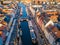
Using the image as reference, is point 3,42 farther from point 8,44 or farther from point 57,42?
point 57,42

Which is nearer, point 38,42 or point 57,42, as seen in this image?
point 57,42

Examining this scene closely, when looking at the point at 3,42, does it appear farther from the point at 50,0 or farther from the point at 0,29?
the point at 50,0

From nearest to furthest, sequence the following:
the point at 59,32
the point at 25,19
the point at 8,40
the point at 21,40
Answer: the point at 8,40
the point at 59,32
the point at 21,40
the point at 25,19

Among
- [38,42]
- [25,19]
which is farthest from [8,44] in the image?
[25,19]

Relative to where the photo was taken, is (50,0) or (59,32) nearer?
(59,32)

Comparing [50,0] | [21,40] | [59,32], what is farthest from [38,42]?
[50,0]

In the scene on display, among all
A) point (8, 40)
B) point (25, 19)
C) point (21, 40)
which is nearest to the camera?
point (8, 40)

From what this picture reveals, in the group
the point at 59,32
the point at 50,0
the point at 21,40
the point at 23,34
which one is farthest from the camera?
the point at 50,0

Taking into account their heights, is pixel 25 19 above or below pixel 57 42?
below

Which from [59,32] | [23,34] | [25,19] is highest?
[59,32]
